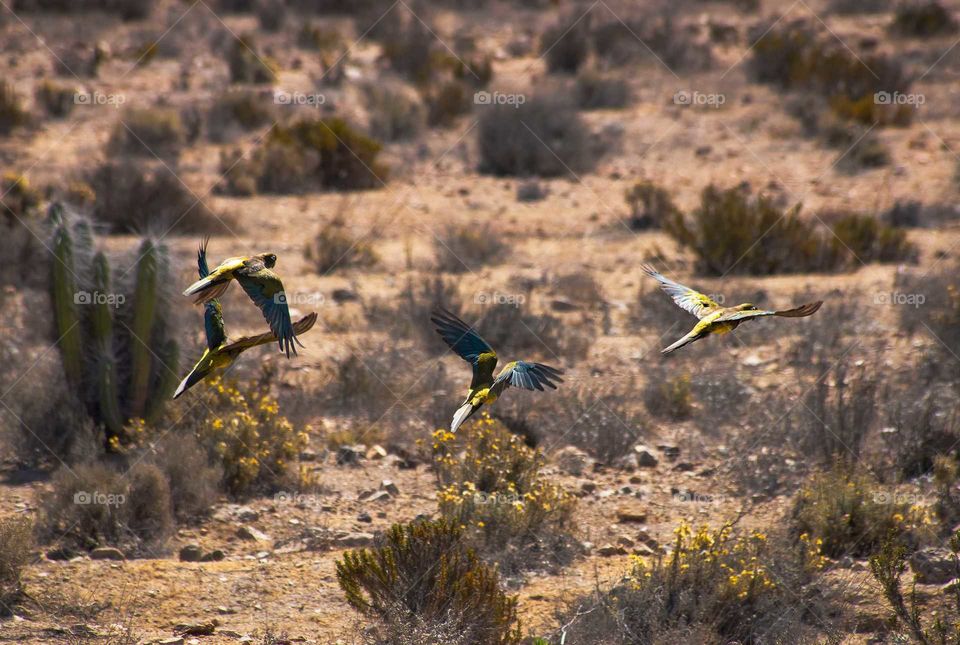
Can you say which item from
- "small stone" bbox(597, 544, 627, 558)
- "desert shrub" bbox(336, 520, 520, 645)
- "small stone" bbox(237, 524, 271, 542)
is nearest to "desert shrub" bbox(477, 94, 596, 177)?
"small stone" bbox(597, 544, 627, 558)

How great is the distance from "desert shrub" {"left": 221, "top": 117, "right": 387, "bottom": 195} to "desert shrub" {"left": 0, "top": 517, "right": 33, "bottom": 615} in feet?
31.1

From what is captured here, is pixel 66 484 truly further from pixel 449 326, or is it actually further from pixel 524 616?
pixel 449 326

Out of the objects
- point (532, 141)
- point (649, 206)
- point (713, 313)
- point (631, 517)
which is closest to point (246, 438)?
point (631, 517)

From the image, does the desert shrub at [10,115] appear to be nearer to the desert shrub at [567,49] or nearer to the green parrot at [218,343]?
the desert shrub at [567,49]

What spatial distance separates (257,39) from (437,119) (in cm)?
685

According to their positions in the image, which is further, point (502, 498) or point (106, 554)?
point (502, 498)

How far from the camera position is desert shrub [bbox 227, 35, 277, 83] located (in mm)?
20828

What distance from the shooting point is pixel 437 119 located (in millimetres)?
19266

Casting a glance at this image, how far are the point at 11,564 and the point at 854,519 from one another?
17.1ft

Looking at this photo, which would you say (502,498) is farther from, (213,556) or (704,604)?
(213,556)

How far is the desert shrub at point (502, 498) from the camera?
7.02 meters

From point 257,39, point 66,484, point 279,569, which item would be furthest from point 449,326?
point 257,39

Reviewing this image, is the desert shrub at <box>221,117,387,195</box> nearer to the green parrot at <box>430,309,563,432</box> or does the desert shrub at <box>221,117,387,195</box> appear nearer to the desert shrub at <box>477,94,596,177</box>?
the desert shrub at <box>477,94,596,177</box>

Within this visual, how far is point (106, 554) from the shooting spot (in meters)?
6.86
